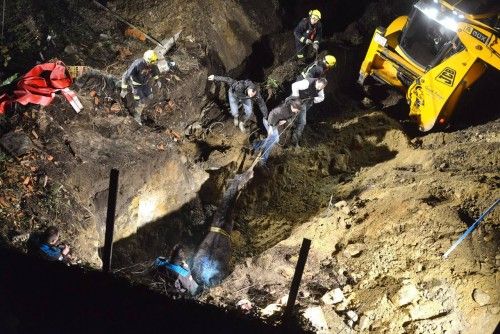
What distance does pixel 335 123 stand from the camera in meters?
8.95

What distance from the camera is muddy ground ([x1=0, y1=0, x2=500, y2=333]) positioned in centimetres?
498

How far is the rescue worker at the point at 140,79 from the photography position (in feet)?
23.2

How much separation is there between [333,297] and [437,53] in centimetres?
511

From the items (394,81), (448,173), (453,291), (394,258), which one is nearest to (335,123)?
(394,81)

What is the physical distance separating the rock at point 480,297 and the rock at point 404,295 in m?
0.64

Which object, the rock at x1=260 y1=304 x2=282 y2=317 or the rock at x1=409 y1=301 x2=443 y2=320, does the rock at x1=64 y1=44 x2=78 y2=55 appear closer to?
the rock at x1=260 y1=304 x2=282 y2=317

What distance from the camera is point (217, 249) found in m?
6.30

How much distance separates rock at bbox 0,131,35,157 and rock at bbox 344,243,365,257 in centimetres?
476

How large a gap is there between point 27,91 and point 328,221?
511 cm

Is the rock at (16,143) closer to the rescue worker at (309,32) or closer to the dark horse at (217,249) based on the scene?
the dark horse at (217,249)

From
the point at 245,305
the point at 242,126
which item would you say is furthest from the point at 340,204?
the point at 242,126

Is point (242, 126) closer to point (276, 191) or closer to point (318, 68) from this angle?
point (276, 191)

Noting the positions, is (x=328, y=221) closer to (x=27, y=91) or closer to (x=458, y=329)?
(x=458, y=329)

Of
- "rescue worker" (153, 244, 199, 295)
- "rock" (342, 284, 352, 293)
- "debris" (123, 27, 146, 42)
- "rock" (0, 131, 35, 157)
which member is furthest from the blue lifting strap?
"debris" (123, 27, 146, 42)
